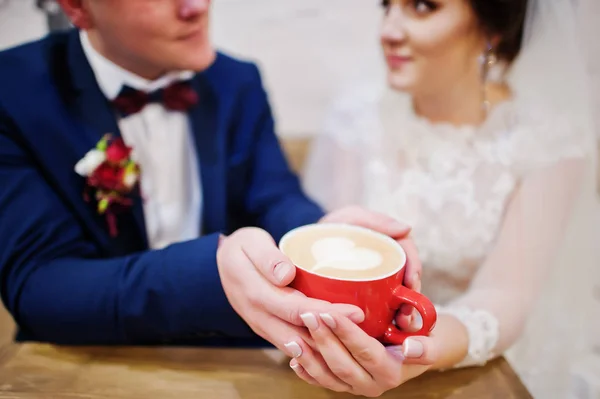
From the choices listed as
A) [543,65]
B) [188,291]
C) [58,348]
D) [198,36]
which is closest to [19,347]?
[58,348]

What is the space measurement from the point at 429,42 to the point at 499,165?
259mm

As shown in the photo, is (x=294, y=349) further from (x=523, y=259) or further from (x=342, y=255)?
(x=523, y=259)

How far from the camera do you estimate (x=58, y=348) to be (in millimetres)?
648

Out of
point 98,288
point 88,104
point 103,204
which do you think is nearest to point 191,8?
point 88,104

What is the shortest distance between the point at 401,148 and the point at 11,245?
70cm

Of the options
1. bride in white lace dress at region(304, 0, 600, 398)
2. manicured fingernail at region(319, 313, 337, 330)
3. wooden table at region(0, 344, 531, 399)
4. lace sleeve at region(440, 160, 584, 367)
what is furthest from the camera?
bride in white lace dress at region(304, 0, 600, 398)

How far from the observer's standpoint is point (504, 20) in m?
0.87

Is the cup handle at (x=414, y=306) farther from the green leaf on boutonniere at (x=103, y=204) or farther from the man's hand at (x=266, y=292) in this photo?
the green leaf on boutonniere at (x=103, y=204)

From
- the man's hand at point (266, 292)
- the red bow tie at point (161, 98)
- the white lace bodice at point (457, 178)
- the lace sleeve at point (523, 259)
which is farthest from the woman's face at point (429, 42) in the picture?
the man's hand at point (266, 292)

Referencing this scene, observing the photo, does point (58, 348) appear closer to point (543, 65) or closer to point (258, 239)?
point (258, 239)

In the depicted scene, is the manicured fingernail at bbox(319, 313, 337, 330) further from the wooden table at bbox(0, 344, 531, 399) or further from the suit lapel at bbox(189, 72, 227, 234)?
the suit lapel at bbox(189, 72, 227, 234)

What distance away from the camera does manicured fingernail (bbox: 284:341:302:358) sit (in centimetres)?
49

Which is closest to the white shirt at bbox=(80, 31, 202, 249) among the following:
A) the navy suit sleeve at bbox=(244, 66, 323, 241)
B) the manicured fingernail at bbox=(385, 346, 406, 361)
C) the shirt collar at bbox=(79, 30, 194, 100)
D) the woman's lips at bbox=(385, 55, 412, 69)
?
the shirt collar at bbox=(79, 30, 194, 100)

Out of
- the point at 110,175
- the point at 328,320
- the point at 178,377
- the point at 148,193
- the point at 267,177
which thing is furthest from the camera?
the point at 267,177
